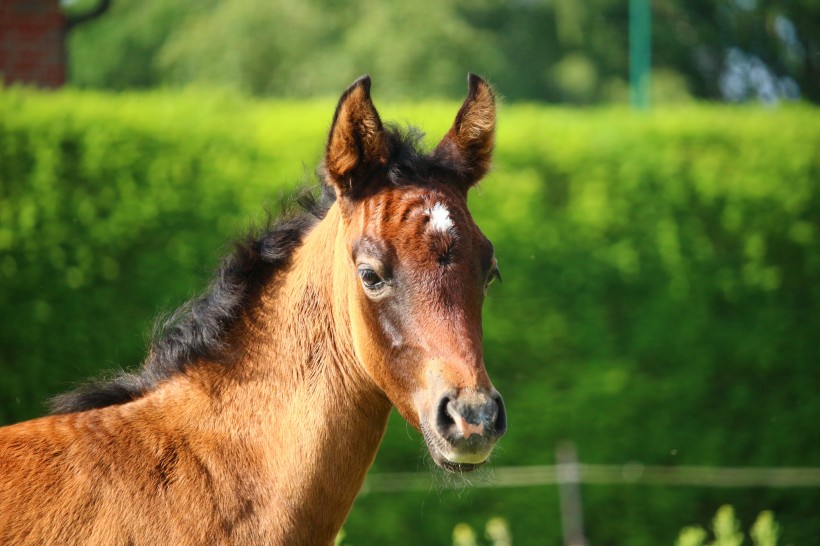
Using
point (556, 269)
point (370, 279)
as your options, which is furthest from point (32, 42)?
point (370, 279)

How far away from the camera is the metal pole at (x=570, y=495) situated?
786cm

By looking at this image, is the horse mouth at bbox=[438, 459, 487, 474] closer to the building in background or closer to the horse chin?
the horse chin

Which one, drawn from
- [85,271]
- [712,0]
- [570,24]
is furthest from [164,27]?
[85,271]

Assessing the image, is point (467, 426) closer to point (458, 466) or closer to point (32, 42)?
point (458, 466)

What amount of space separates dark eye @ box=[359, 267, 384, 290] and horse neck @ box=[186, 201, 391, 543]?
116mm

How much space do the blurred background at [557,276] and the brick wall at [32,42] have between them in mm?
23

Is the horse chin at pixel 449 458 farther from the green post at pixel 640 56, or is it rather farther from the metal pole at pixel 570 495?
the green post at pixel 640 56

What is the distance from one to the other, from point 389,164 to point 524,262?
5222 mm

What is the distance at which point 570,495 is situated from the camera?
790 centimetres

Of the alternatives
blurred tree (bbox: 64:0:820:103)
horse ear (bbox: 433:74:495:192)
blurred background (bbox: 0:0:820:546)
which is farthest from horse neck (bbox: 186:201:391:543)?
blurred tree (bbox: 64:0:820:103)

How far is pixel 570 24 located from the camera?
23672 millimetres

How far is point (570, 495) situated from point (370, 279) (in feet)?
18.3

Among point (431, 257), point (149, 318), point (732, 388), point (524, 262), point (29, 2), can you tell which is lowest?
point (732, 388)

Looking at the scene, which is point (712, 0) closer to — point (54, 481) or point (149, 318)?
point (149, 318)
